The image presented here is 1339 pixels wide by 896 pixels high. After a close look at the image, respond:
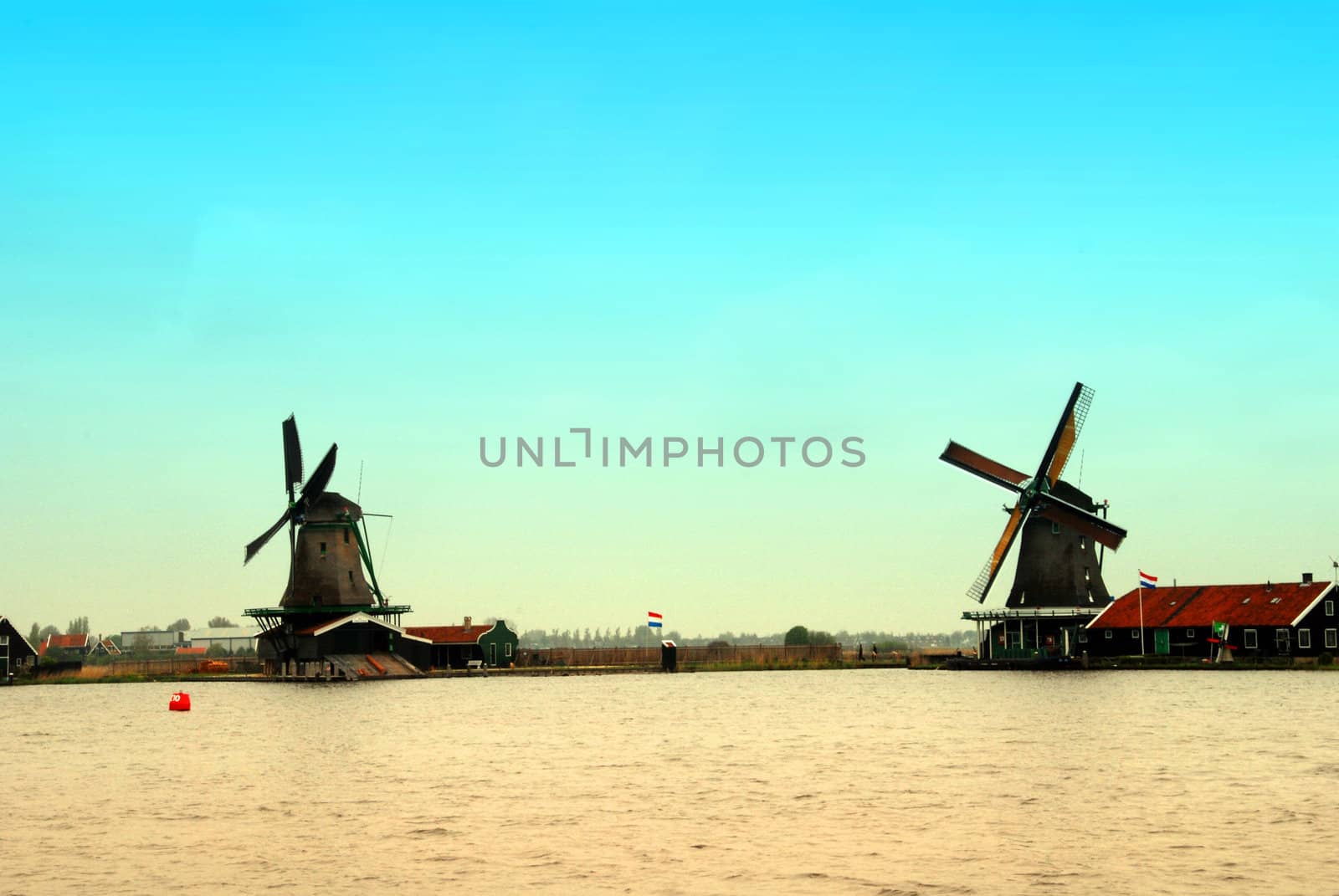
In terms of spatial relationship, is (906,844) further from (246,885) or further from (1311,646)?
(1311,646)

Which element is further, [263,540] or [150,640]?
[150,640]

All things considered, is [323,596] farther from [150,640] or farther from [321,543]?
[150,640]

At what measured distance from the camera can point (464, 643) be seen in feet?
307

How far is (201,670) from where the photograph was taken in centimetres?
9712

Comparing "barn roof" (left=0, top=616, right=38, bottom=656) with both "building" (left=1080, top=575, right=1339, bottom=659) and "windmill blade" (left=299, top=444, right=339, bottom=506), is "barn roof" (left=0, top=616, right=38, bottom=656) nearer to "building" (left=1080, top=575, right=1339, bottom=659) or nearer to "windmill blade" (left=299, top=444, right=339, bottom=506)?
"windmill blade" (left=299, top=444, right=339, bottom=506)

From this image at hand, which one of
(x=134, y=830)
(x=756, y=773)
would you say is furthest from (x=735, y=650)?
(x=134, y=830)

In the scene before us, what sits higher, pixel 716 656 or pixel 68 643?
pixel 68 643

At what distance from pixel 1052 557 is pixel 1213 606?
915cm

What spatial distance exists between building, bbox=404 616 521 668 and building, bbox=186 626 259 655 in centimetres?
7488

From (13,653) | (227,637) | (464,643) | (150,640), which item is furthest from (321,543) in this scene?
(150,640)

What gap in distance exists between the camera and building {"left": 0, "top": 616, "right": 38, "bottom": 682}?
90.9m

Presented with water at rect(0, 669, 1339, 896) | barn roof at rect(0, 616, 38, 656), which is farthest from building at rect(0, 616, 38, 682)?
water at rect(0, 669, 1339, 896)

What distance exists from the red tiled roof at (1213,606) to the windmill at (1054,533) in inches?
86.8

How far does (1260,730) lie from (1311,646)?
40932 mm
